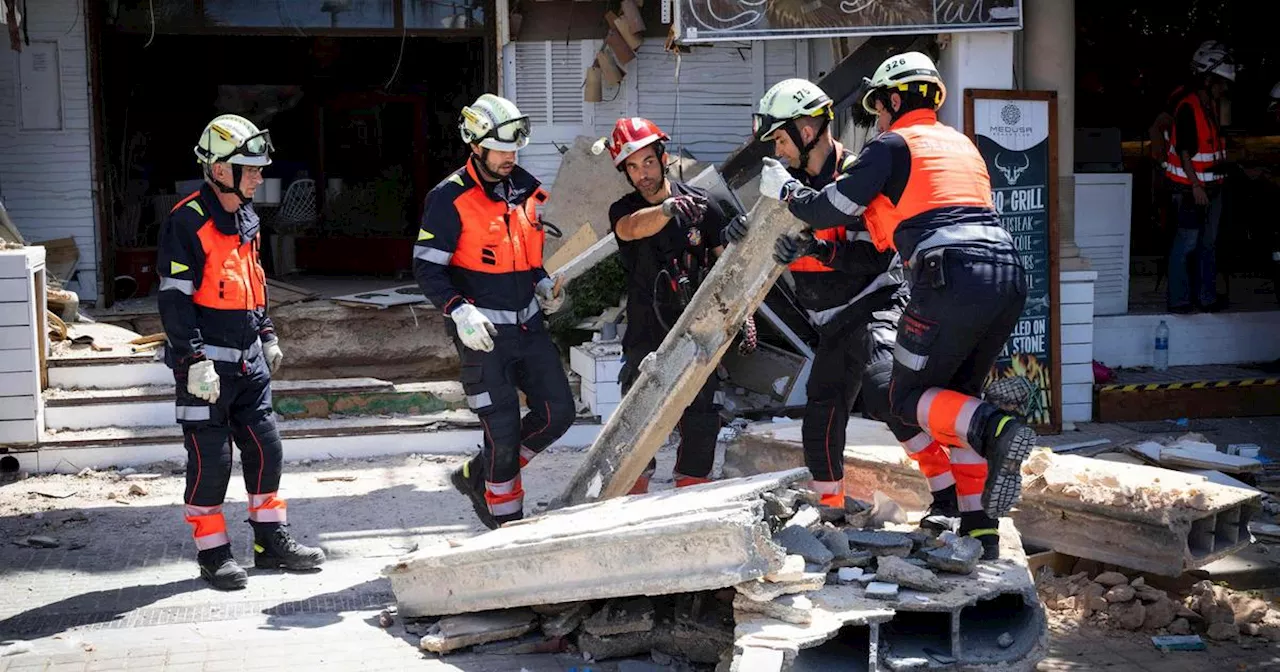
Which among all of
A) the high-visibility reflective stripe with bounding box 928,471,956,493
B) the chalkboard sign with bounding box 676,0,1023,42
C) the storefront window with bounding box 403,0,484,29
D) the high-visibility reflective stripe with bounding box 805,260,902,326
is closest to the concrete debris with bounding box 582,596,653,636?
the high-visibility reflective stripe with bounding box 928,471,956,493

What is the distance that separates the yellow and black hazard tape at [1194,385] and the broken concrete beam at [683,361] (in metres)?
4.33

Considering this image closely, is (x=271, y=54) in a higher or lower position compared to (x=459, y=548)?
higher

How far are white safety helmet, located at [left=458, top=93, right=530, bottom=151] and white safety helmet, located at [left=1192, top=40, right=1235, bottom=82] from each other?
619 cm

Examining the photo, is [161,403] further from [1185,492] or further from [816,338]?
[1185,492]

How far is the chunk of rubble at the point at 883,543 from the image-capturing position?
5.00m

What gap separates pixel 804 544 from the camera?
16.0 feet

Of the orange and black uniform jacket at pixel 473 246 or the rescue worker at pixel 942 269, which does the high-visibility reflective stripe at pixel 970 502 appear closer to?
the rescue worker at pixel 942 269

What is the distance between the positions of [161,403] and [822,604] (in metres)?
5.40

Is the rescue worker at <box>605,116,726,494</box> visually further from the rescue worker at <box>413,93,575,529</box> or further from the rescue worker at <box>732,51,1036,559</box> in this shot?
the rescue worker at <box>732,51,1036,559</box>

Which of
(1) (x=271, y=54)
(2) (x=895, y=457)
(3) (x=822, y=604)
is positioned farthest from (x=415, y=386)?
(1) (x=271, y=54)

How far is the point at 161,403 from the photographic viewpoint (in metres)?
8.45

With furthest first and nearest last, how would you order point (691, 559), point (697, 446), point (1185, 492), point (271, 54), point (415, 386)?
point (271, 54) → point (415, 386) → point (697, 446) → point (1185, 492) → point (691, 559)

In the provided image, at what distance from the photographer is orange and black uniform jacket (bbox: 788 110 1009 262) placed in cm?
507

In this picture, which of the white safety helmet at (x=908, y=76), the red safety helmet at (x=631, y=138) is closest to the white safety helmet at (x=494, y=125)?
the red safety helmet at (x=631, y=138)
